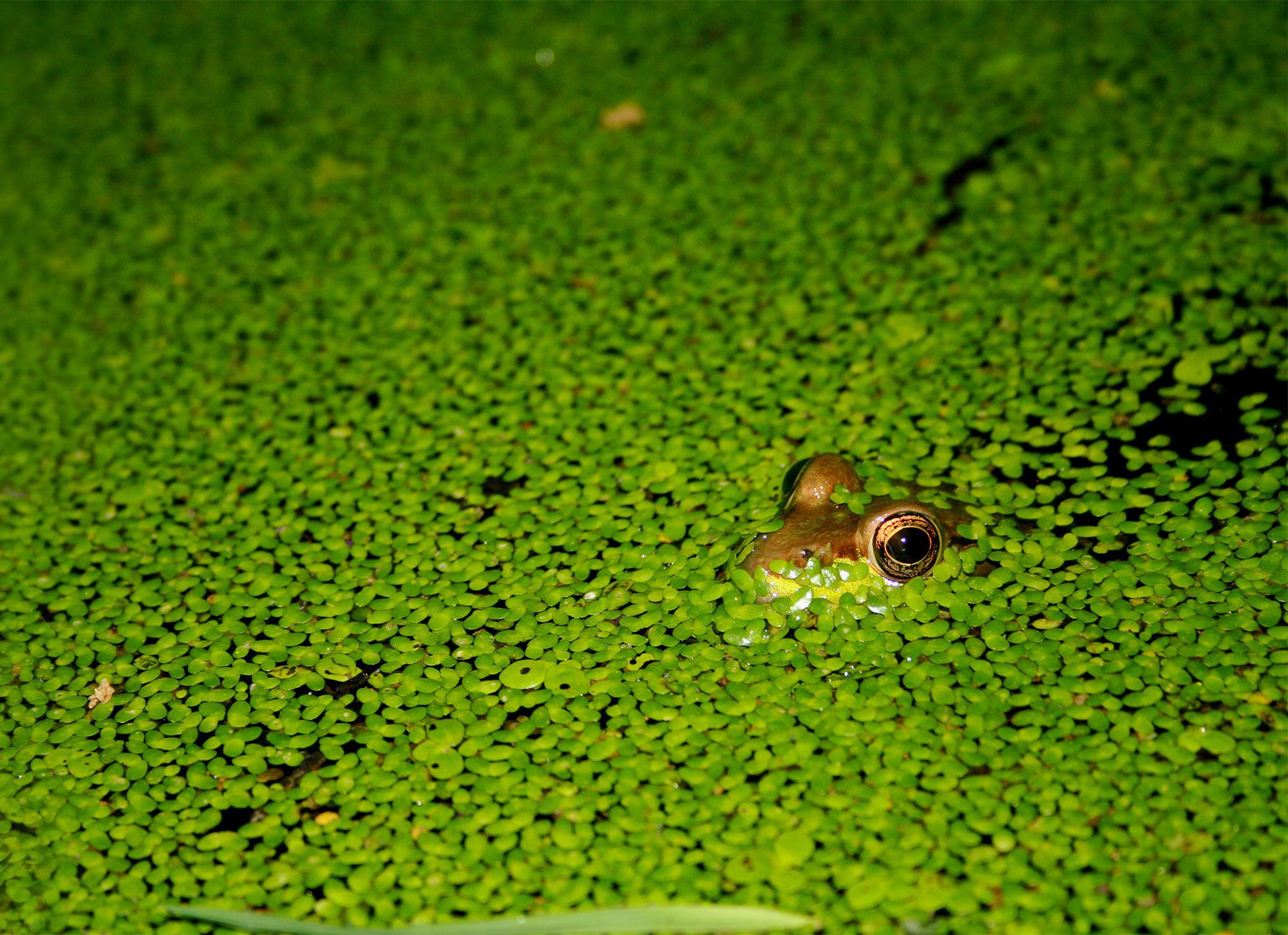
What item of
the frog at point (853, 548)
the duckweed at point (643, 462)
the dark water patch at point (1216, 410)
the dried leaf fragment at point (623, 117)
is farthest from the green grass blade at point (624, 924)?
the dried leaf fragment at point (623, 117)

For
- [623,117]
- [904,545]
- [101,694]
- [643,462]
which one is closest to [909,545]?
[904,545]

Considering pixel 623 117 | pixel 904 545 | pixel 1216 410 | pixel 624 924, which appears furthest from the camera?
pixel 623 117

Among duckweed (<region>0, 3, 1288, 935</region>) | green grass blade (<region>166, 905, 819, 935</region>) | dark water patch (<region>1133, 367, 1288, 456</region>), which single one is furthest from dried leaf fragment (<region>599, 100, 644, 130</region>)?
green grass blade (<region>166, 905, 819, 935</region>)

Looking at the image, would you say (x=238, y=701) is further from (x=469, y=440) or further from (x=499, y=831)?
(x=469, y=440)

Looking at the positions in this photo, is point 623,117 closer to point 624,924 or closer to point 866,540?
point 866,540

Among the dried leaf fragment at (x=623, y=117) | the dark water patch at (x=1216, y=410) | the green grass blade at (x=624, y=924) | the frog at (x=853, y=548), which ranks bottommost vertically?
the green grass blade at (x=624, y=924)

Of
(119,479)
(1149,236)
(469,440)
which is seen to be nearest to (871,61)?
(1149,236)

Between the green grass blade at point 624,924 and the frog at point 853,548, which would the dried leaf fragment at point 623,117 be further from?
the green grass blade at point 624,924
